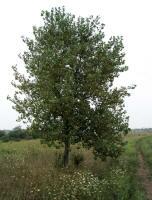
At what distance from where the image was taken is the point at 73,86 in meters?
24.9

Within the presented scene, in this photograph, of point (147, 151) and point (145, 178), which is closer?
point (145, 178)

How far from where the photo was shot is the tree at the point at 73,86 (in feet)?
81.4

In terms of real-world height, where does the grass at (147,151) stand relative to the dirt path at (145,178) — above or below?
above

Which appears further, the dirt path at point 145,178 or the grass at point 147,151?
the grass at point 147,151

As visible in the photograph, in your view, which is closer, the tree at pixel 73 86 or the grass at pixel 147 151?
the tree at pixel 73 86

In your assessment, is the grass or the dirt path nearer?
the dirt path

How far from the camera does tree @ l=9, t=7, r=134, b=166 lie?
81.4ft

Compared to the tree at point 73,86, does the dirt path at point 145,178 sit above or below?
below

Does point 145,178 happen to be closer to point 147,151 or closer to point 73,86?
point 73,86

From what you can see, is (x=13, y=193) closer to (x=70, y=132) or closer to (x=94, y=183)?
(x=94, y=183)

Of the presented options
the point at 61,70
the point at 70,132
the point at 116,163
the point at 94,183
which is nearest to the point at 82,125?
the point at 70,132

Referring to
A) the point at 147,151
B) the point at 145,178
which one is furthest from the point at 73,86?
the point at 147,151

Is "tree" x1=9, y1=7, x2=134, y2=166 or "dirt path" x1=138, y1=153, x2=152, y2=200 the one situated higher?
"tree" x1=9, y1=7, x2=134, y2=166

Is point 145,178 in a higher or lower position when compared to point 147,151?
lower
